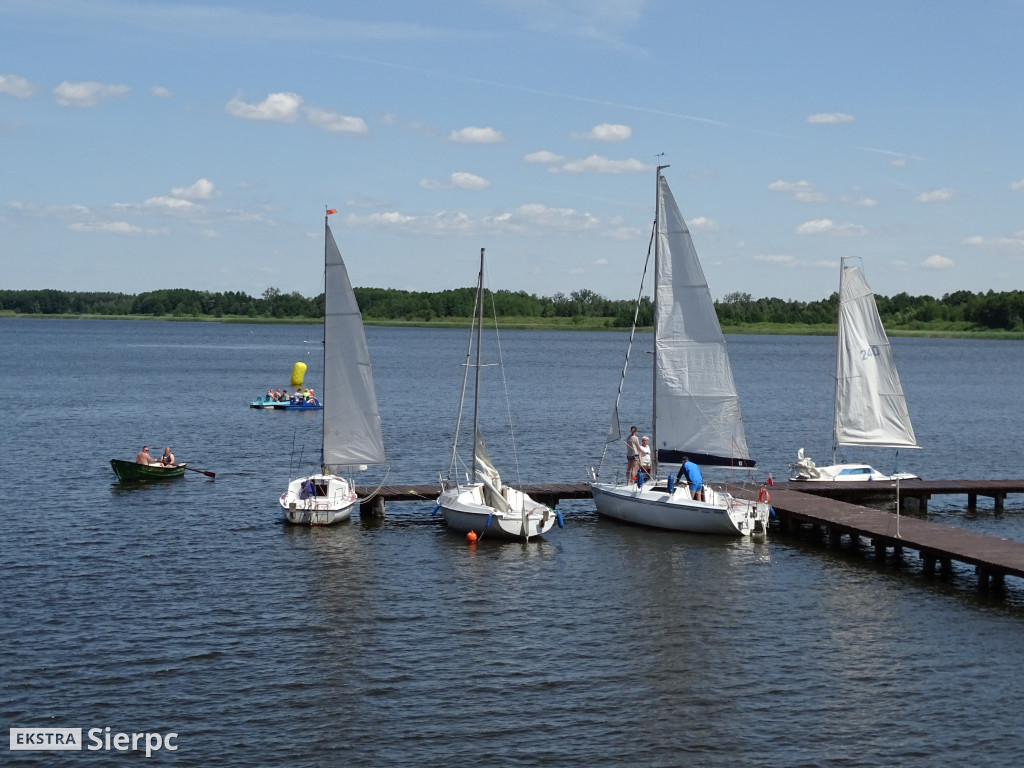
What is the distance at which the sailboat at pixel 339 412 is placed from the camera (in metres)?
40.3

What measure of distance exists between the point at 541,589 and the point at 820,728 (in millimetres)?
11485

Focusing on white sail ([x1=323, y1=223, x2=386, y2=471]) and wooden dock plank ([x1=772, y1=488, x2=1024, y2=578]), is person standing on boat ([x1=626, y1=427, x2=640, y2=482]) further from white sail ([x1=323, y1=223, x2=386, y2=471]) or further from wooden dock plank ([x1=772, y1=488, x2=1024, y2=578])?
white sail ([x1=323, y1=223, x2=386, y2=471])

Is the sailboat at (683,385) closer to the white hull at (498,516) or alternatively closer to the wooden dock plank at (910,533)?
the wooden dock plank at (910,533)

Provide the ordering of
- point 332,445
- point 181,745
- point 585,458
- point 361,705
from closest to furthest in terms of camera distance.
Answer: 1. point 181,745
2. point 361,705
3. point 332,445
4. point 585,458

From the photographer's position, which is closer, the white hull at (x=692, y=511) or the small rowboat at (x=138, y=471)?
the white hull at (x=692, y=511)

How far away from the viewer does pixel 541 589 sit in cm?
3241

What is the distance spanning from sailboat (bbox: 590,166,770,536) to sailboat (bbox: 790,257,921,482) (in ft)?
27.5

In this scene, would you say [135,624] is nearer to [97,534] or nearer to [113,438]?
[97,534]

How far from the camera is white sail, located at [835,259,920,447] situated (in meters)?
47.5

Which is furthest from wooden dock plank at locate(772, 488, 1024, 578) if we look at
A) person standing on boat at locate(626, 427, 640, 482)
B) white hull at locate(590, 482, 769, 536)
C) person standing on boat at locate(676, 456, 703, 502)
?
person standing on boat at locate(626, 427, 640, 482)

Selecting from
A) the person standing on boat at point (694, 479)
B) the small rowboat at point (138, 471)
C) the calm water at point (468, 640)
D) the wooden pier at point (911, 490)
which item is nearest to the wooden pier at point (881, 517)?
the wooden pier at point (911, 490)

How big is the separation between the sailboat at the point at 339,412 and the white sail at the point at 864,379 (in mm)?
19690

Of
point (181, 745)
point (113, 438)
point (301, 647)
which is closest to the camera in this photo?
point (181, 745)

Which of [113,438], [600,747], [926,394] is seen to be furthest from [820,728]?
[926,394]
